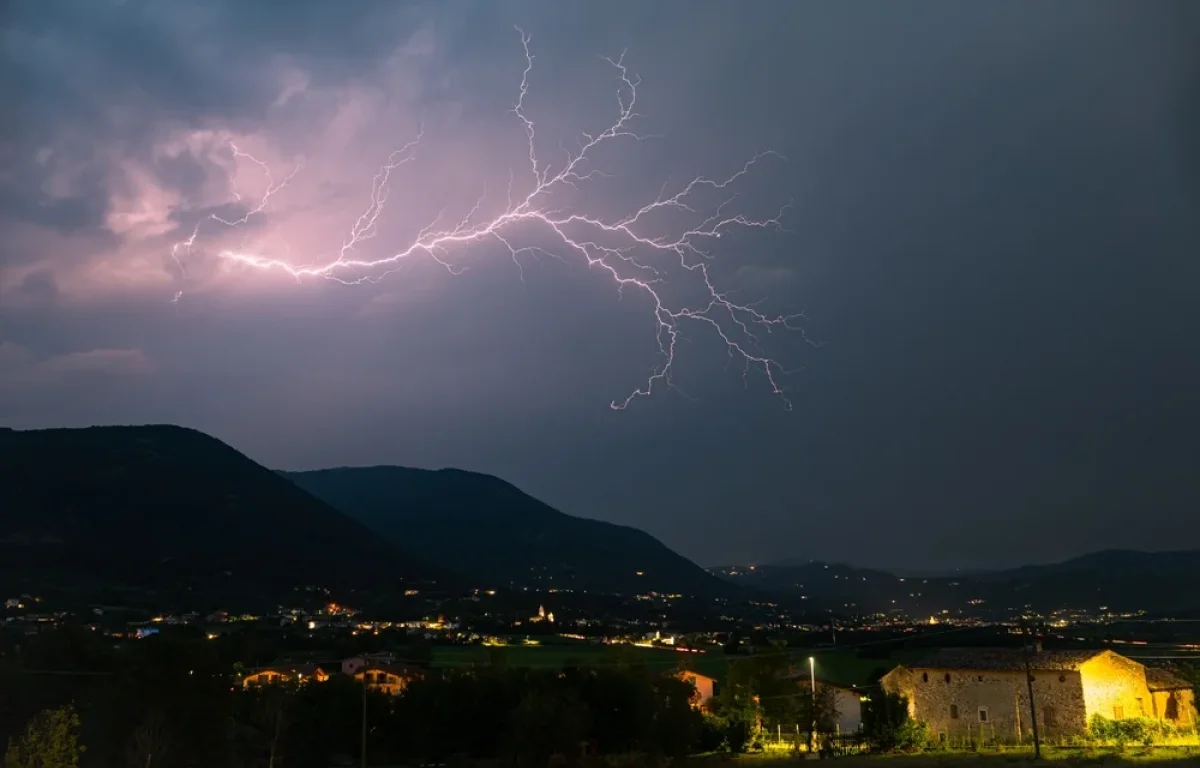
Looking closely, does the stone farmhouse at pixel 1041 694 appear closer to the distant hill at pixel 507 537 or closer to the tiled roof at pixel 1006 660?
the tiled roof at pixel 1006 660

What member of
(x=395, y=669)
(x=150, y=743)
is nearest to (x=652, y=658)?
(x=395, y=669)

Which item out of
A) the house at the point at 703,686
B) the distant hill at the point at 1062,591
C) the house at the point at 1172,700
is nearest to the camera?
the house at the point at 1172,700

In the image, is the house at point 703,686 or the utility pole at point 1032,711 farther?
the house at point 703,686

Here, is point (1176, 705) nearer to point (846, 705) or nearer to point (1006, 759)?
point (1006, 759)

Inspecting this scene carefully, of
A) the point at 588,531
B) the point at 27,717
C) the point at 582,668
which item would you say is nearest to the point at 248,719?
the point at 27,717

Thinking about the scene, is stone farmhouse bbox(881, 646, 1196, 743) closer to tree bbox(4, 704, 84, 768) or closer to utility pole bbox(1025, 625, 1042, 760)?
utility pole bbox(1025, 625, 1042, 760)

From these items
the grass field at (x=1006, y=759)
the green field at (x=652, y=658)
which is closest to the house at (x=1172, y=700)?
the grass field at (x=1006, y=759)

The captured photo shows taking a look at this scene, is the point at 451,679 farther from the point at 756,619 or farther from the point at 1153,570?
the point at 1153,570
